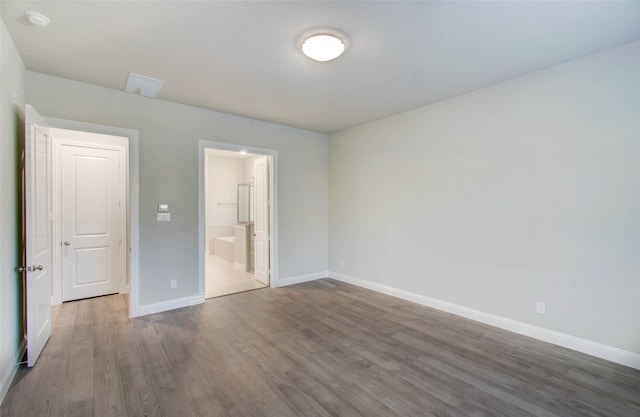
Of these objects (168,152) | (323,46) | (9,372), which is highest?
(323,46)

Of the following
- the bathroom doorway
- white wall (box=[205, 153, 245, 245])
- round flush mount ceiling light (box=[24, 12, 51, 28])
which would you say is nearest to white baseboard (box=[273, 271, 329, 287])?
the bathroom doorway

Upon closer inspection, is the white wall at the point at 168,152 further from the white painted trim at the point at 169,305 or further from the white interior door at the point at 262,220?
the white interior door at the point at 262,220

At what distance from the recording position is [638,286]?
8.30 ft

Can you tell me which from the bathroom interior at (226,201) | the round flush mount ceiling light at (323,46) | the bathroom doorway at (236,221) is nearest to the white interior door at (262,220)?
the bathroom doorway at (236,221)

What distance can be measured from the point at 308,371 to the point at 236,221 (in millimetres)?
7072

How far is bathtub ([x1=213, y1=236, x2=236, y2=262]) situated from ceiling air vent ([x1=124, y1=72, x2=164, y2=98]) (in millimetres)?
4283

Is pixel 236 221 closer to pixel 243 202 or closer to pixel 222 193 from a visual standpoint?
pixel 243 202

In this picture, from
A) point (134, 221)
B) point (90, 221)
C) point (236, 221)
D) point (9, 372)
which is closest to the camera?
point (9, 372)

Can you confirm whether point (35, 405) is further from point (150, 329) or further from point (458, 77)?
point (458, 77)

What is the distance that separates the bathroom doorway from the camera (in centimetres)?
517

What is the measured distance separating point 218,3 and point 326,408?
2.97m

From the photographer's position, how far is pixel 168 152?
13.0 feet

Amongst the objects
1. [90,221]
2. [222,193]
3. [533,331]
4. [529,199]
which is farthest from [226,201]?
[533,331]

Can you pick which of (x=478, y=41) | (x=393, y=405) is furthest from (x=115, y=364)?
(x=478, y=41)
